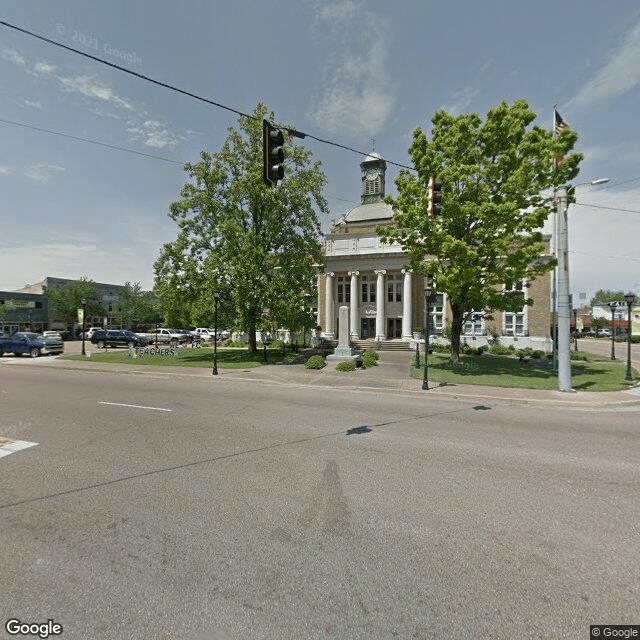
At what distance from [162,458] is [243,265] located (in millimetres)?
15945

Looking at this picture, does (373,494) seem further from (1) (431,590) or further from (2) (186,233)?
(2) (186,233)

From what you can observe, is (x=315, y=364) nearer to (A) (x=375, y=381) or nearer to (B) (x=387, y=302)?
(A) (x=375, y=381)

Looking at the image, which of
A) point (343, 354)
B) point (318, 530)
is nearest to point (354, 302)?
point (343, 354)

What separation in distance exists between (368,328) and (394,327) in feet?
9.30

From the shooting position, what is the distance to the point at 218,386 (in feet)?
44.1

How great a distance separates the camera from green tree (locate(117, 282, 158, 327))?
54.0 m

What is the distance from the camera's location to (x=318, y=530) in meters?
3.67

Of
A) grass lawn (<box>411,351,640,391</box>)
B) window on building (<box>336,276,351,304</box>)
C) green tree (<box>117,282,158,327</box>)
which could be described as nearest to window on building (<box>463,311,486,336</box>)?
window on building (<box>336,276,351,304</box>)

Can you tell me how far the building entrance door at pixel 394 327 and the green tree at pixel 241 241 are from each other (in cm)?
1512

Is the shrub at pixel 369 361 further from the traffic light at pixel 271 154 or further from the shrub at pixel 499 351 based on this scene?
the traffic light at pixel 271 154

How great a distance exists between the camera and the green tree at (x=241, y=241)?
20.5m

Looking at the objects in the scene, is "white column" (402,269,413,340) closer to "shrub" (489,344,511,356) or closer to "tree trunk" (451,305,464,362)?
"shrub" (489,344,511,356)

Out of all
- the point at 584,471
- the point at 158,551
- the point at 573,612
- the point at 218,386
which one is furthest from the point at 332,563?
the point at 218,386

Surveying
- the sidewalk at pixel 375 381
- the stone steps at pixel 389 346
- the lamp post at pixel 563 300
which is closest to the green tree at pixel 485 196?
the lamp post at pixel 563 300
